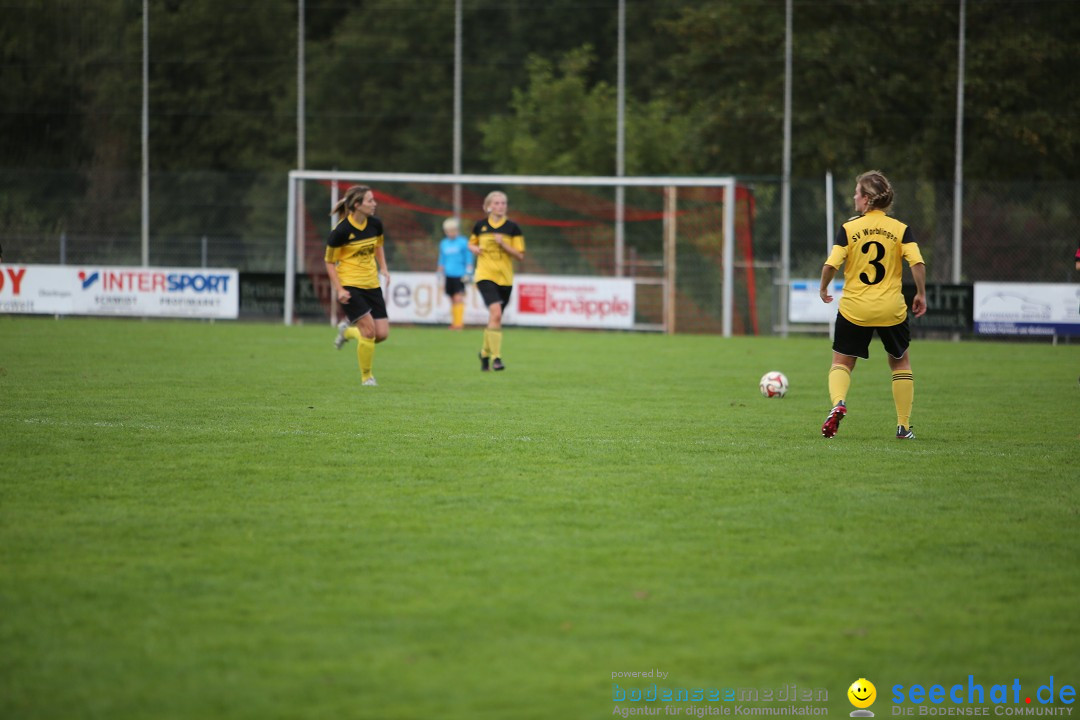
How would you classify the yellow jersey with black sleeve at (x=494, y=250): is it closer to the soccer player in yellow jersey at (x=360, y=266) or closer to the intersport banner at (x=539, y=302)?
the soccer player in yellow jersey at (x=360, y=266)

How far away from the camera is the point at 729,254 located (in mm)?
24797

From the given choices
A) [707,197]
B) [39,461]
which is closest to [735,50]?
[707,197]

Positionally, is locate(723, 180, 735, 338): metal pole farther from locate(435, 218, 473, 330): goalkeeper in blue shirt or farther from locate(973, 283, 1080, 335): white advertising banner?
locate(435, 218, 473, 330): goalkeeper in blue shirt

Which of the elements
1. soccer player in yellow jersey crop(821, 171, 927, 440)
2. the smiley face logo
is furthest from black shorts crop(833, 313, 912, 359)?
the smiley face logo

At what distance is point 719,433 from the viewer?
32.8ft

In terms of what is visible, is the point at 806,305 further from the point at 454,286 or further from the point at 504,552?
the point at 504,552

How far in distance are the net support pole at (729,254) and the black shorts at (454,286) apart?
5082 millimetres

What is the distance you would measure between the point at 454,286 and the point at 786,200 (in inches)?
286

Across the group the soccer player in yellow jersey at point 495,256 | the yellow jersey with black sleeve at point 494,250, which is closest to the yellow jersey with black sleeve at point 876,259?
the soccer player in yellow jersey at point 495,256

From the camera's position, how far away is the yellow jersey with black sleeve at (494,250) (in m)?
15.9

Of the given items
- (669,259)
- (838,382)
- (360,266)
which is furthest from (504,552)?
(669,259)

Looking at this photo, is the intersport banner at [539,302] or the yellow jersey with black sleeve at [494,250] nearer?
the yellow jersey with black sleeve at [494,250]

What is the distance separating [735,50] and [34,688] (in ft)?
103

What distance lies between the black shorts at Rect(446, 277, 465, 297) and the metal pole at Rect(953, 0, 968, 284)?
373 inches
